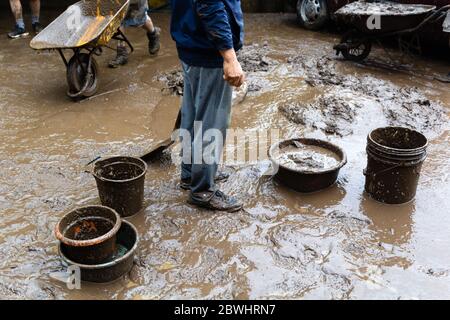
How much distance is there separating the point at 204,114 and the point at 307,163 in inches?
47.2

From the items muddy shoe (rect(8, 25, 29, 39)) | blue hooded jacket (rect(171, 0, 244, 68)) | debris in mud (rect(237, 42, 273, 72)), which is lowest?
debris in mud (rect(237, 42, 273, 72))

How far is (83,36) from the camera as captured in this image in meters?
5.95

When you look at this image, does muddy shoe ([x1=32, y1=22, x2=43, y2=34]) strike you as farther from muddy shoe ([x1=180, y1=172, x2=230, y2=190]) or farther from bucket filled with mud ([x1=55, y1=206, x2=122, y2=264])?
bucket filled with mud ([x1=55, y1=206, x2=122, y2=264])

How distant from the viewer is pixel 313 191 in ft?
Result: 13.5

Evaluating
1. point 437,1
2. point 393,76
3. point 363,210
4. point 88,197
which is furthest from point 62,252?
point 437,1

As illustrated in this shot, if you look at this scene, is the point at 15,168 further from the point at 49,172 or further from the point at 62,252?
the point at 62,252

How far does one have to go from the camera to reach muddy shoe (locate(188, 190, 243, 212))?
385cm

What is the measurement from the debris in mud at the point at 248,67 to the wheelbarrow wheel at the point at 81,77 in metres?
0.88

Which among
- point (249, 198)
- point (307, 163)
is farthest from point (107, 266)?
point (307, 163)

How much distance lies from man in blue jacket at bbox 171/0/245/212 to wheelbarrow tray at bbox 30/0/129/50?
2381 millimetres

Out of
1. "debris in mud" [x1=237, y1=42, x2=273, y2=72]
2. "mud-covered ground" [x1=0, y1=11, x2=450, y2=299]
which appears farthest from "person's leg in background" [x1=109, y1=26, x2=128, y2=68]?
"debris in mud" [x1=237, y1=42, x2=273, y2=72]

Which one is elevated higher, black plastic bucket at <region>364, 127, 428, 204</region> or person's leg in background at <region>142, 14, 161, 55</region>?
person's leg in background at <region>142, 14, 161, 55</region>

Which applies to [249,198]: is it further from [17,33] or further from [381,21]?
[17,33]

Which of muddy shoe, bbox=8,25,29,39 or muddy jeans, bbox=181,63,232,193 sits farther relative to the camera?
muddy shoe, bbox=8,25,29,39
